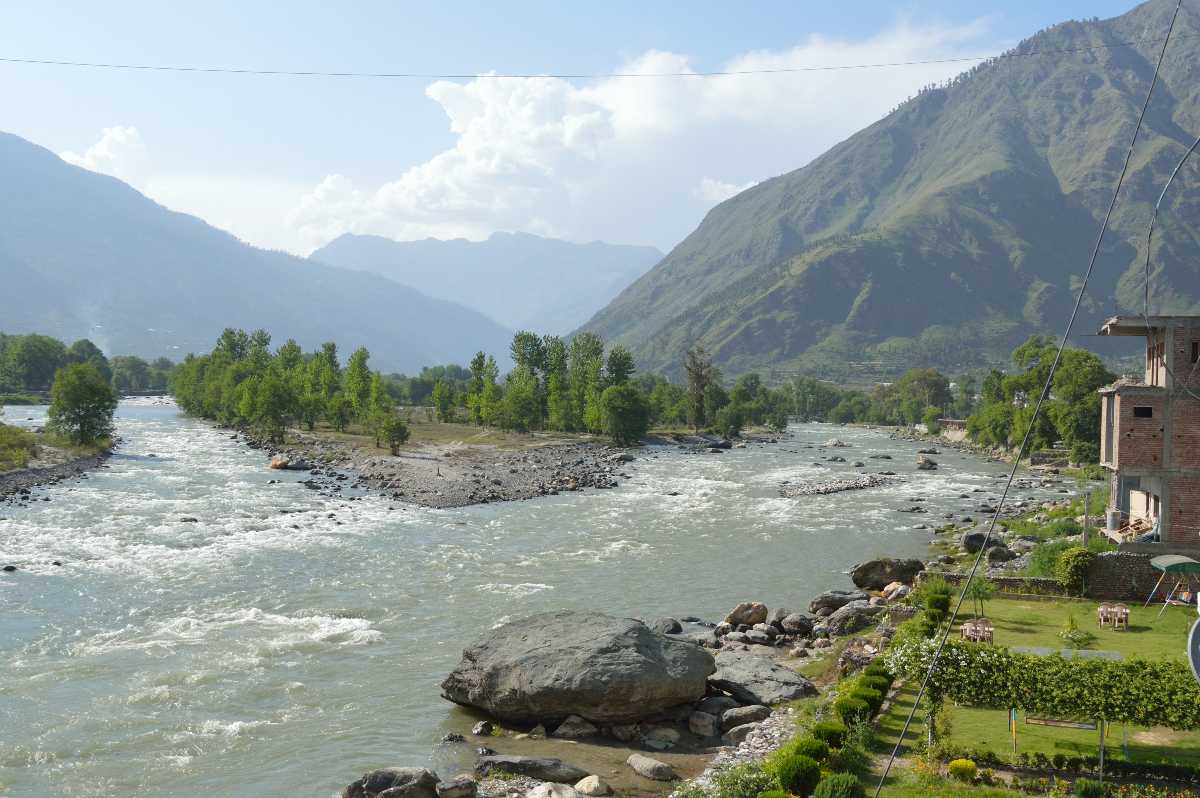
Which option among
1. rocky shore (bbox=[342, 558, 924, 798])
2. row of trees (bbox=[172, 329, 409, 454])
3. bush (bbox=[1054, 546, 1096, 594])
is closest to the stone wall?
bush (bbox=[1054, 546, 1096, 594])

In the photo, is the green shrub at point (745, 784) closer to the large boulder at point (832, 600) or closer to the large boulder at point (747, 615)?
the large boulder at point (747, 615)

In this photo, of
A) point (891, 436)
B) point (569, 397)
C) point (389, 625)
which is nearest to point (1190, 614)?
point (389, 625)

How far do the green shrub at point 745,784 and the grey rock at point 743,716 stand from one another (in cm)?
494

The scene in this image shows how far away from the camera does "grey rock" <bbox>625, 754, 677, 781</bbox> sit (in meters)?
17.5

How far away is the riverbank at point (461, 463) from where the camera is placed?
215 feet

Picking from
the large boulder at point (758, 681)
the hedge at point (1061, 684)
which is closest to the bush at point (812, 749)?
the hedge at point (1061, 684)

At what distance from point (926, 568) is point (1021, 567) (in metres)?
3.74

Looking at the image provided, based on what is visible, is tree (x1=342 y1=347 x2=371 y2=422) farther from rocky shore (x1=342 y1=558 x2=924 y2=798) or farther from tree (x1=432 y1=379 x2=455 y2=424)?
rocky shore (x1=342 y1=558 x2=924 y2=798)

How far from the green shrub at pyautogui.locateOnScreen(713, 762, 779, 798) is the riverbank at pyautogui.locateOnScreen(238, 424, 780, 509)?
44.2m

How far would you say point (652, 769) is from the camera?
57.9 feet

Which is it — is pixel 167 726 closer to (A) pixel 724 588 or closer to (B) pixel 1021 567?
(A) pixel 724 588

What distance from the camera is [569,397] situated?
427 ft

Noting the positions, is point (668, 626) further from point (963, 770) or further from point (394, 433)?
point (394, 433)

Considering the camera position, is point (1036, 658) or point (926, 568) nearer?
point (1036, 658)
